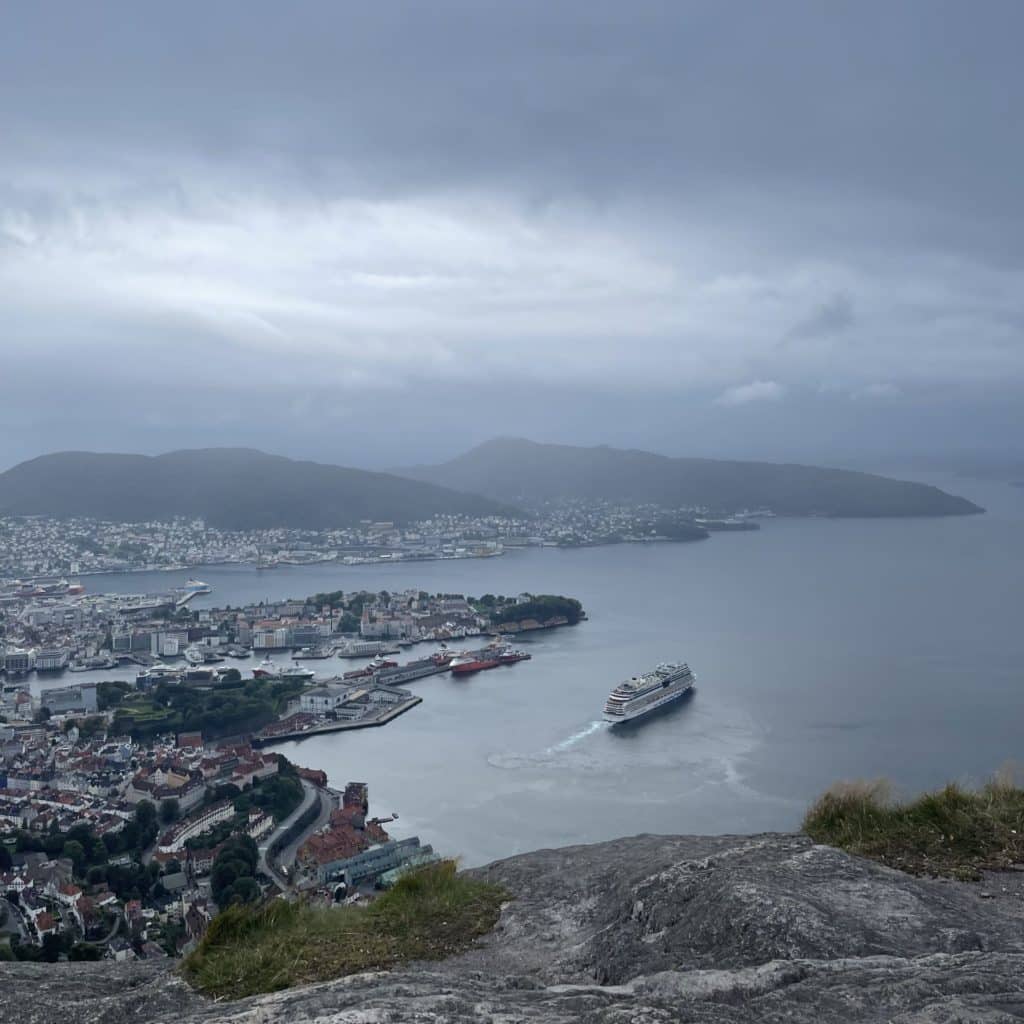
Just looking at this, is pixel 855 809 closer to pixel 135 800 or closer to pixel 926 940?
pixel 926 940

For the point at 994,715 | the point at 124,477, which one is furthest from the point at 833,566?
the point at 124,477

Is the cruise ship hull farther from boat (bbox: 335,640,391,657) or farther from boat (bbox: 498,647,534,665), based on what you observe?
boat (bbox: 335,640,391,657)

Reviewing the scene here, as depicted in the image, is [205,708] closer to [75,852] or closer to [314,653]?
[314,653]

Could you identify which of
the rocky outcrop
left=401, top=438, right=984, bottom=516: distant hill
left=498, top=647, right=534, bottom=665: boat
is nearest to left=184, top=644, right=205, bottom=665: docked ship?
left=498, top=647, right=534, bottom=665: boat

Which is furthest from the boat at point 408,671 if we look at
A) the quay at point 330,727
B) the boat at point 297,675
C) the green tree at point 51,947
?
the green tree at point 51,947

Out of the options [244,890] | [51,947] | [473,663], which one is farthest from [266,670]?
[51,947]

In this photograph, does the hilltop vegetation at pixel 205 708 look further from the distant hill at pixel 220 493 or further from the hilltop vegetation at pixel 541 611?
the distant hill at pixel 220 493

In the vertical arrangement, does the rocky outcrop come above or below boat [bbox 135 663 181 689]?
above
